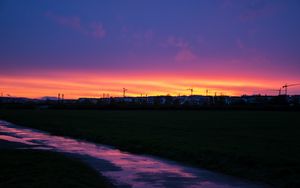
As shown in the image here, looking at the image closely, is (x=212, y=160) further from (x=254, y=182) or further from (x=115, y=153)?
(x=115, y=153)

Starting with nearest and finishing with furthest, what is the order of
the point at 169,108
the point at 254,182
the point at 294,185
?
the point at 294,185, the point at 254,182, the point at 169,108

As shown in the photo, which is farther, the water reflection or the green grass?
the water reflection

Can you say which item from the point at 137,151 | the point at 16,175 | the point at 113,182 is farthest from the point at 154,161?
the point at 16,175

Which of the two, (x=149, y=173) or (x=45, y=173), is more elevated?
(x=45, y=173)

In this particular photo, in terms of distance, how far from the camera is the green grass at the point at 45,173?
1405 cm

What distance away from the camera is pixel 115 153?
24.9m

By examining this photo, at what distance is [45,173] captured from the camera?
16.1m

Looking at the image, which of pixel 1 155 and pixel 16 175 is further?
pixel 1 155

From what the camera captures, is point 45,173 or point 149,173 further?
point 149,173

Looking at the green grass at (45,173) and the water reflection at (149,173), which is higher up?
the green grass at (45,173)

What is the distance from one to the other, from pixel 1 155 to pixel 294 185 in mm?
13013

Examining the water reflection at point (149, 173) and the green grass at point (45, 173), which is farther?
the water reflection at point (149, 173)

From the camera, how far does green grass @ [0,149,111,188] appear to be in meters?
14.1

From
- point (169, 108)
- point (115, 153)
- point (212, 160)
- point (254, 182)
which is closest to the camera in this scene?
point (254, 182)
